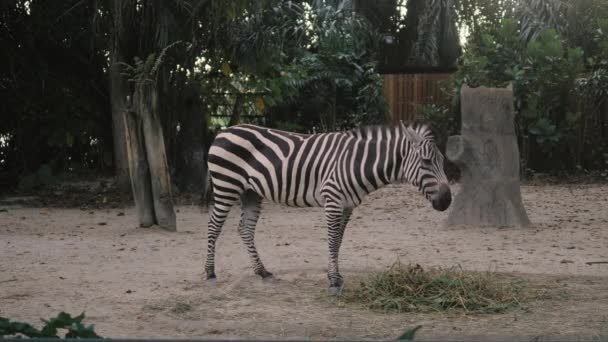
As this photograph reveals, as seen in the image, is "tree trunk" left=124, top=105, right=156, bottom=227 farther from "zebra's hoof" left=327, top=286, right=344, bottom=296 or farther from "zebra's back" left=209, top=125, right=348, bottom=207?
"zebra's hoof" left=327, top=286, right=344, bottom=296

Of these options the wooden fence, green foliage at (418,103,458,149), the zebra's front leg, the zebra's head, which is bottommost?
the zebra's front leg

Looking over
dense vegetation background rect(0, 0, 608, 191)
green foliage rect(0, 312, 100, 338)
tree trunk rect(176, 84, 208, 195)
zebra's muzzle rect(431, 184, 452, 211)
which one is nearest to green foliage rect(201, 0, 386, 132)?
dense vegetation background rect(0, 0, 608, 191)

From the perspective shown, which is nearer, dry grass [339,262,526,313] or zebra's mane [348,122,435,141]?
dry grass [339,262,526,313]

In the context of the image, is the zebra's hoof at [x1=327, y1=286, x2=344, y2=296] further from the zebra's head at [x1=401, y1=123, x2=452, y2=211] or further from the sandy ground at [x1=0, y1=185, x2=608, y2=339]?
the zebra's head at [x1=401, y1=123, x2=452, y2=211]

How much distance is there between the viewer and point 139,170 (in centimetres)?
1090

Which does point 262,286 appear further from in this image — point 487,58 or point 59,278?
point 487,58

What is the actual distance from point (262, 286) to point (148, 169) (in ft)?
12.8

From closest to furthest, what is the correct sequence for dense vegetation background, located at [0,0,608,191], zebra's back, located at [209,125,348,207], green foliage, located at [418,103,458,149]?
1. zebra's back, located at [209,125,348,207]
2. dense vegetation background, located at [0,0,608,191]
3. green foliage, located at [418,103,458,149]

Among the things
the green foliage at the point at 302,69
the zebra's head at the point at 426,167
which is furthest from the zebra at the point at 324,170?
the green foliage at the point at 302,69

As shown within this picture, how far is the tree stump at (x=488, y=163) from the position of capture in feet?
34.7

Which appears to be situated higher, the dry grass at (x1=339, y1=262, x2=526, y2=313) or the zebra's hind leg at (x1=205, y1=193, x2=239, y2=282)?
the zebra's hind leg at (x1=205, y1=193, x2=239, y2=282)

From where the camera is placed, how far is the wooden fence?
714 inches

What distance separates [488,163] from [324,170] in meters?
3.78

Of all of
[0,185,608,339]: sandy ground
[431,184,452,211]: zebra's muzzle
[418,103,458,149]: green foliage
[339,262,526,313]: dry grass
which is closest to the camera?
[0,185,608,339]: sandy ground
